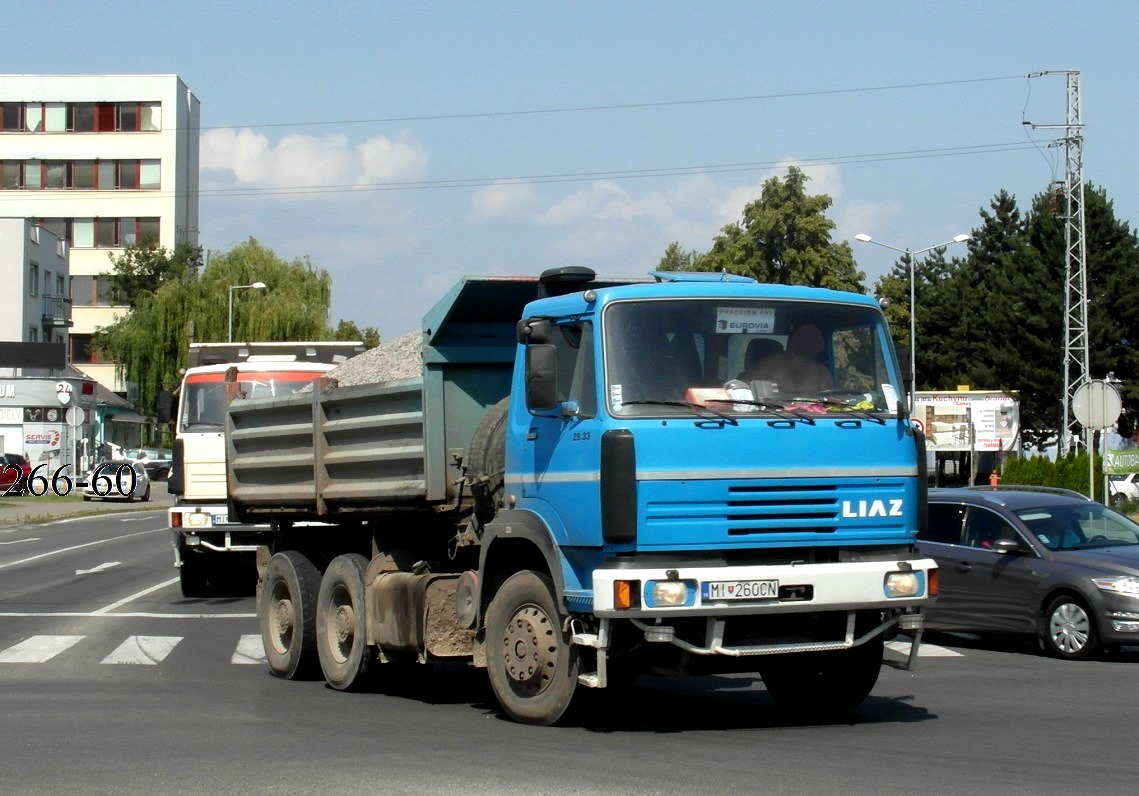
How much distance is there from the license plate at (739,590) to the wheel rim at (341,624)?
3.93 metres

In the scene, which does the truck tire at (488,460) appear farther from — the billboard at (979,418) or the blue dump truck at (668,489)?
the billboard at (979,418)

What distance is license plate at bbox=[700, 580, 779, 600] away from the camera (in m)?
8.18

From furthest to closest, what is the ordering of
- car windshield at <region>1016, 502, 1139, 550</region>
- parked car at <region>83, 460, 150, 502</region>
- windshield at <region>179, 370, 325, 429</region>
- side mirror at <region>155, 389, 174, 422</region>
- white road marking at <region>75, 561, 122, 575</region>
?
parked car at <region>83, 460, 150, 502</region> → white road marking at <region>75, 561, 122, 575</region> → windshield at <region>179, 370, 325, 429</region> → side mirror at <region>155, 389, 174, 422</region> → car windshield at <region>1016, 502, 1139, 550</region>

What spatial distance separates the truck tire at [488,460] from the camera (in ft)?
31.8

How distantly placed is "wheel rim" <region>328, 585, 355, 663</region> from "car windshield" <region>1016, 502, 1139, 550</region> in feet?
21.8

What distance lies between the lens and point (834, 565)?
27.9 ft

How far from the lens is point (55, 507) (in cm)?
5009

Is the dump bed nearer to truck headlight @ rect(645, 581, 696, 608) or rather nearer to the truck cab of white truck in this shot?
truck headlight @ rect(645, 581, 696, 608)

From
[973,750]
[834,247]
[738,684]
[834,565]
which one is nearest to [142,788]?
[834,565]

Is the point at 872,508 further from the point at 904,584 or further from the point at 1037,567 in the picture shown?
the point at 1037,567

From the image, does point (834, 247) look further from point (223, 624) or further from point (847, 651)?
point (847, 651)

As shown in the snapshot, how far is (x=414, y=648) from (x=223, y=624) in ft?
24.4

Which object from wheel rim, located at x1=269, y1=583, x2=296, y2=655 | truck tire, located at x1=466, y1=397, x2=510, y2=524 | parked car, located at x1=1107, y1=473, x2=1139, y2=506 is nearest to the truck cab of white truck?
wheel rim, located at x1=269, y1=583, x2=296, y2=655

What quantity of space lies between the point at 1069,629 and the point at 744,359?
21.8ft
